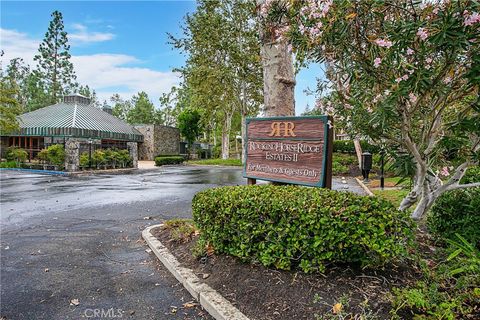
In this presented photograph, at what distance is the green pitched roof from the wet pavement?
15.0 m

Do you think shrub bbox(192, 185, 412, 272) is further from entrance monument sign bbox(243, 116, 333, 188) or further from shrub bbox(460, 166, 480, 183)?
shrub bbox(460, 166, 480, 183)

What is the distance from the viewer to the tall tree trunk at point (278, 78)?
4.64 m

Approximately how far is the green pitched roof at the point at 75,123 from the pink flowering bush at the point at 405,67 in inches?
840

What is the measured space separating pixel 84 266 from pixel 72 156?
665 inches

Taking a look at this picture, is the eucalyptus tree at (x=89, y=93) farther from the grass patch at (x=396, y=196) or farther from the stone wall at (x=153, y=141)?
the grass patch at (x=396, y=196)

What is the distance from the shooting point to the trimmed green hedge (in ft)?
11.5

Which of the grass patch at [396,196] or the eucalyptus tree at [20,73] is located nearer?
the grass patch at [396,196]

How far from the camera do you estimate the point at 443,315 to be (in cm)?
212

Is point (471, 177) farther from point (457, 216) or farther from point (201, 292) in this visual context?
point (201, 292)

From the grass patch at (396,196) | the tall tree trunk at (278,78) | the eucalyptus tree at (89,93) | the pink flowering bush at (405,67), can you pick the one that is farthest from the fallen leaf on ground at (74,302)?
the eucalyptus tree at (89,93)

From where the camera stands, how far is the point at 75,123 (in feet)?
72.3

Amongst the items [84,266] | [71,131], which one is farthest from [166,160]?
[84,266]

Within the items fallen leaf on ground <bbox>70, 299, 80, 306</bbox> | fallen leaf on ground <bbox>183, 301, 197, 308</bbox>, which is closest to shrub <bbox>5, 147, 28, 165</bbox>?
fallen leaf on ground <bbox>70, 299, 80, 306</bbox>

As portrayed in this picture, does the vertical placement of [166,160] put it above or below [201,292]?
above
